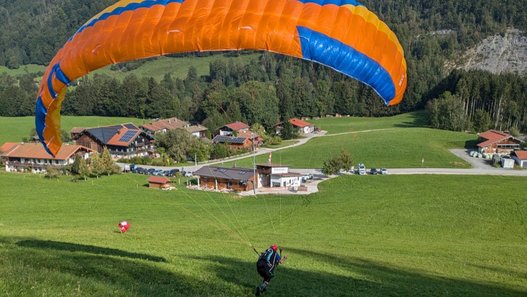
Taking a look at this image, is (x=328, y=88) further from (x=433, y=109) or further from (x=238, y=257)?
(x=238, y=257)

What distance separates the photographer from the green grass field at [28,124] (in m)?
84.1

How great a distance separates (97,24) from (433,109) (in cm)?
8559

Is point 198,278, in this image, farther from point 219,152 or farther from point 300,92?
point 300,92

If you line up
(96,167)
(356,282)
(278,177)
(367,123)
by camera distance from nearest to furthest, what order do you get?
1. (356,282)
2. (278,177)
3. (96,167)
4. (367,123)

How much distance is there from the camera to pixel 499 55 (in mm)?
151375

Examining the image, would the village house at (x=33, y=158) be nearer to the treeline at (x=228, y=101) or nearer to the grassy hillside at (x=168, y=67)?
the treeline at (x=228, y=101)

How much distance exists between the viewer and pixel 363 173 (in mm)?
49156

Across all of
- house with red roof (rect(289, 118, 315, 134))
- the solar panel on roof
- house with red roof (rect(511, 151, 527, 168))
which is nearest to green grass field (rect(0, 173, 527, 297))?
house with red roof (rect(511, 151, 527, 168))

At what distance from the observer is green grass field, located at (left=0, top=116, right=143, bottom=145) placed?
8412cm

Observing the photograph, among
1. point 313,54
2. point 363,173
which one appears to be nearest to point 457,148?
point 363,173

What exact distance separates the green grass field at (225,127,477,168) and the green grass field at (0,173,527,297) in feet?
39.2

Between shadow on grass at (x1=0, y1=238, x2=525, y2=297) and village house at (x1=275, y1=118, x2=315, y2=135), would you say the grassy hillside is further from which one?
shadow on grass at (x1=0, y1=238, x2=525, y2=297)

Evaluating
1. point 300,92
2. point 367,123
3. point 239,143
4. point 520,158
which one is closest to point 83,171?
point 239,143

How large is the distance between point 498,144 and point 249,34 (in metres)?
65.0
